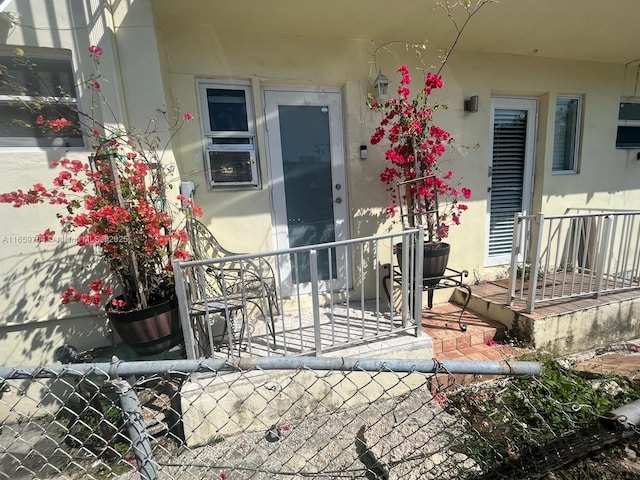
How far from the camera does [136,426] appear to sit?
88cm

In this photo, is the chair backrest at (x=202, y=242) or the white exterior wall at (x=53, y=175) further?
the chair backrest at (x=202, y=242)

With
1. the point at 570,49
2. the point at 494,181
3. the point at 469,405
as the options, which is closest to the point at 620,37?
the point at 570,49

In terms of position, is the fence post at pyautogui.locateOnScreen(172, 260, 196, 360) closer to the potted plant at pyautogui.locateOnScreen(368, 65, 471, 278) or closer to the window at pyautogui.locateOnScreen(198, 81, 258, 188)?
the window at pyautogui.locateOnScreen(198, 81, 258, 188)

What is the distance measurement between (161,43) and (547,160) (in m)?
4.24

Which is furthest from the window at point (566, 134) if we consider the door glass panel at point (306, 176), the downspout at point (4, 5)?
the downspout at point (4, 5)

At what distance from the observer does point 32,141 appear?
2016mm

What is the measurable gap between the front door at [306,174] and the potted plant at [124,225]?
1021 millimetres

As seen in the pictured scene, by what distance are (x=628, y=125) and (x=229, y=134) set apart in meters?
5.16

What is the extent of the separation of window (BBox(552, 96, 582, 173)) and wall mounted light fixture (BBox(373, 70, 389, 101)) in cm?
239

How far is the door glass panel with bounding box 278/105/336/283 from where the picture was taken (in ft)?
9.10

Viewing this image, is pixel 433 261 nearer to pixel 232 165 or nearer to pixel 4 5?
pixel 232 165

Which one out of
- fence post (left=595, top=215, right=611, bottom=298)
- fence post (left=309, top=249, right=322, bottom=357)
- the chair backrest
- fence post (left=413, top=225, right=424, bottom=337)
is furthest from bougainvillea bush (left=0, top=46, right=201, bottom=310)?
fence post (left=595, top=215, right=611, bottom=298)

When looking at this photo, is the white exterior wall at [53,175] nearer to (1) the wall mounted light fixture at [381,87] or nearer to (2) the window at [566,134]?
(1) the wall mounted light fixture at [381,87]

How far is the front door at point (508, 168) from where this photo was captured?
3.36 metres
